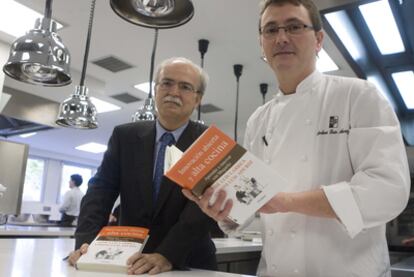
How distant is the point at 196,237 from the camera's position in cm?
143

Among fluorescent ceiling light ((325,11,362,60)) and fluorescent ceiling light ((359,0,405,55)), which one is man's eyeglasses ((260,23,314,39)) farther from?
fluorescent ceiling light ((359,0,405,55))

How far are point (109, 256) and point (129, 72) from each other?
4.21m

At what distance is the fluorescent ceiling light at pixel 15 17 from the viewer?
12.2 feet

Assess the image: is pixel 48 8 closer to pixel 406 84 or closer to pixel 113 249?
pixel 113 249

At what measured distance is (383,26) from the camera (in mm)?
2199

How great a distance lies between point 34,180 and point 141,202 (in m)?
11.0

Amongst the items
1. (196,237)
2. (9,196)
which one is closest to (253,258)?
(196,237)

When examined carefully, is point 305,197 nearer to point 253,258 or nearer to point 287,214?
point 287,214

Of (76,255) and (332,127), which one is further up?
(332,127)

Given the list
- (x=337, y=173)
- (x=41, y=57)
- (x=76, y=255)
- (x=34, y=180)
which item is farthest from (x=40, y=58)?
(x=34, y=180)

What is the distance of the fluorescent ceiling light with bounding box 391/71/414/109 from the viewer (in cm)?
256

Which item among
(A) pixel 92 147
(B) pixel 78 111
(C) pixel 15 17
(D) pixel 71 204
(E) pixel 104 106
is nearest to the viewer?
(B) pixel 78 111

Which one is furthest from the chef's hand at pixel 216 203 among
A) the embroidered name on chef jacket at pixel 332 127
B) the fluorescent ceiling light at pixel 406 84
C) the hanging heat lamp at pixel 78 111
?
the fluorescent ceiling light at pixel 406 84

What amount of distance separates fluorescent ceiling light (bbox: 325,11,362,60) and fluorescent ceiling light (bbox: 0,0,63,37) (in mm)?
2709
